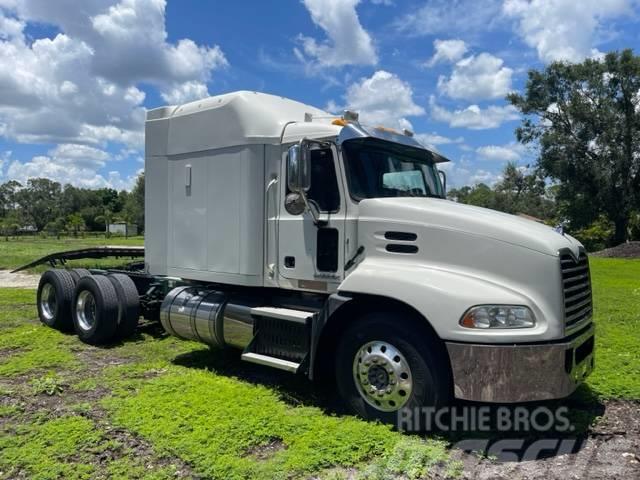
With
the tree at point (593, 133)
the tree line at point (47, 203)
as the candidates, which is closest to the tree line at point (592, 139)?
the tree at point (593, 133)

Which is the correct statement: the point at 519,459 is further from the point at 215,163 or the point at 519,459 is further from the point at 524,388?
the point at 215,163

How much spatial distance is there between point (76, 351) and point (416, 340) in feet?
17.6

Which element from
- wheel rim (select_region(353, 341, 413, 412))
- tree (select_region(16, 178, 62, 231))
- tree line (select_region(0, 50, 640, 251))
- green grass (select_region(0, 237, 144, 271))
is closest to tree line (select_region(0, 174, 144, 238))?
tree (select_region(16, 178, 62, 231))

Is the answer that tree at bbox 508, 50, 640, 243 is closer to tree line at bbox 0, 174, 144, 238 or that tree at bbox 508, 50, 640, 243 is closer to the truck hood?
the truck hood

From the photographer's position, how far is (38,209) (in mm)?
103562

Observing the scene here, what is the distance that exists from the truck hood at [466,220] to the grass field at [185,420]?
1.87 m

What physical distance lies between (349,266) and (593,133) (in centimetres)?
3894

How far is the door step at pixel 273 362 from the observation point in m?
5.51

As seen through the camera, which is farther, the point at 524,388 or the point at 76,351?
the point at 76,351

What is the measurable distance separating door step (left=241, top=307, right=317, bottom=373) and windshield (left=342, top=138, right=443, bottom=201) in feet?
4.79

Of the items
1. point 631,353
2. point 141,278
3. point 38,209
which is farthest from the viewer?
point 38,209

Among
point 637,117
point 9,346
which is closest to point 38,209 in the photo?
point 637,117

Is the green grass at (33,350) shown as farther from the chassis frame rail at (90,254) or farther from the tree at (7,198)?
the tree at (7,198)

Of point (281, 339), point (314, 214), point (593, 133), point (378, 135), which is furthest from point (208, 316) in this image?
point (593, 133)
